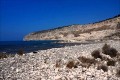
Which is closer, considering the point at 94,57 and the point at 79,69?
the point at 79,69

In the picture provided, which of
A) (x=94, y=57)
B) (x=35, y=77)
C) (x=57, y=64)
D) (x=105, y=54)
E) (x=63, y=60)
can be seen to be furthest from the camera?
(x=105, y=54)

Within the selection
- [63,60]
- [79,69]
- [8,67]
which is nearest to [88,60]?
[63,60]

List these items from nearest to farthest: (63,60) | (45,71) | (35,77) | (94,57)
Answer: (35,77)
(45,71)
(63,60)
(94,57)

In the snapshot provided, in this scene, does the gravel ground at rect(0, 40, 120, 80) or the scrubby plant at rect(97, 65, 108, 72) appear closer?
the gravel ground at rect(0, 40, 120, 80)

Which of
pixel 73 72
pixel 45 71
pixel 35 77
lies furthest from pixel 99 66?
pixel 35 77

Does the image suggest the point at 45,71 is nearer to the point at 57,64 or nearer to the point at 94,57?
the point at 57,64

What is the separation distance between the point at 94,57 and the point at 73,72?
6.69 metres

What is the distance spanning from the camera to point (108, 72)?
683 inches

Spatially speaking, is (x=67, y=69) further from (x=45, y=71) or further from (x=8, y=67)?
(x=8, y=67)

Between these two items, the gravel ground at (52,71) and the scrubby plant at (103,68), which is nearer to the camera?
the gravel ground at (52,71)

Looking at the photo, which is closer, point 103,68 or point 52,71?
point 52,71

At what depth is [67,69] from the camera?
1762 centimetres

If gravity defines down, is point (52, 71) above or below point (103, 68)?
above

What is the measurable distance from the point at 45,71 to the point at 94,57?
7.39 meters
